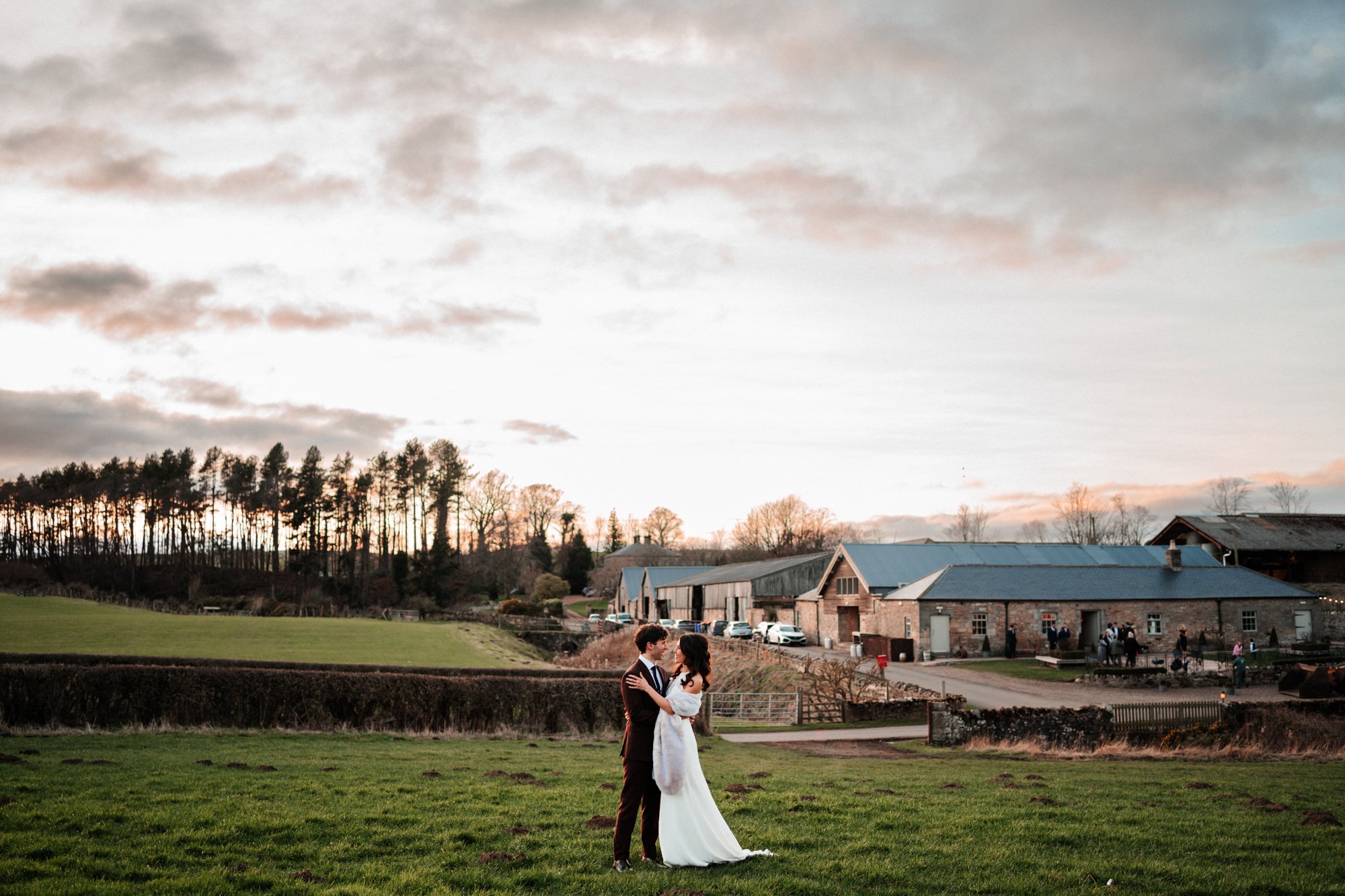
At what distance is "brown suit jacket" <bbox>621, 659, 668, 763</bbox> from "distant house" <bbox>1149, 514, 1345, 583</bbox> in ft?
227

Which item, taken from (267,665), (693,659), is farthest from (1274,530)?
(693,659)

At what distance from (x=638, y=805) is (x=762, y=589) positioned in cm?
5920

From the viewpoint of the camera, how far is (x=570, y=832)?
8055mm

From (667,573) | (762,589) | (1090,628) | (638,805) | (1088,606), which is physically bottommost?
(1090,628)

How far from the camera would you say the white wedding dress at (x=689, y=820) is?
7004mm

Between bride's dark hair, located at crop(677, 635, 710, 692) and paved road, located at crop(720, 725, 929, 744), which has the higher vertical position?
bride's dark hair, located at crop(677, 635, 710, 692)

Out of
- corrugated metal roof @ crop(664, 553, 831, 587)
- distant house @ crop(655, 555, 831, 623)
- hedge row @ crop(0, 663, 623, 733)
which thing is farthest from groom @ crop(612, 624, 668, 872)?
corrugated metal roof @ crop(664, 553, 831, 587)

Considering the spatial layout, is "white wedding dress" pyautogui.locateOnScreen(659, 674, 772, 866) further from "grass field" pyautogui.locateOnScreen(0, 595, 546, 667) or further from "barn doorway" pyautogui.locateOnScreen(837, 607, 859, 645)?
"barn doorway" pyautogui.locateOnScreen(837, 607, 859, 645)

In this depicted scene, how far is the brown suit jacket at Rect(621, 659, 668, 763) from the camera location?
23.6ft

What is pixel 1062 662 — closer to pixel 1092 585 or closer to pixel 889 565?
pixel 1092 585

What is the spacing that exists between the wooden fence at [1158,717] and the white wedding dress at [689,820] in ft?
58.9

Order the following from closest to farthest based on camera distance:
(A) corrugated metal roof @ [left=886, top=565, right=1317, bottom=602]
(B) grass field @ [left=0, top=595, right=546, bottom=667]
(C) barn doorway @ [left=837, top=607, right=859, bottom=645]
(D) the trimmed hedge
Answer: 1. (D) the trimmed hedge
2. (B) grass field @ [left=0, top=595, right=546, bottom=667]
3. (A) corrugated metal roof @ [left=886, top=565, right=1317, bottom=602]
4. (C) barn doorway @ [left=837, top=607, right=859, bottom=645]

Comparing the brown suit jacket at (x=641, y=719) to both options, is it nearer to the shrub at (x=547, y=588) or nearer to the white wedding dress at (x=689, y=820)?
the white wedding dress at (x=689, y=820)

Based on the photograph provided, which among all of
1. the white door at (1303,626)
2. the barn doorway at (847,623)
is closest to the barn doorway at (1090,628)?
the white door at (1303,626)
